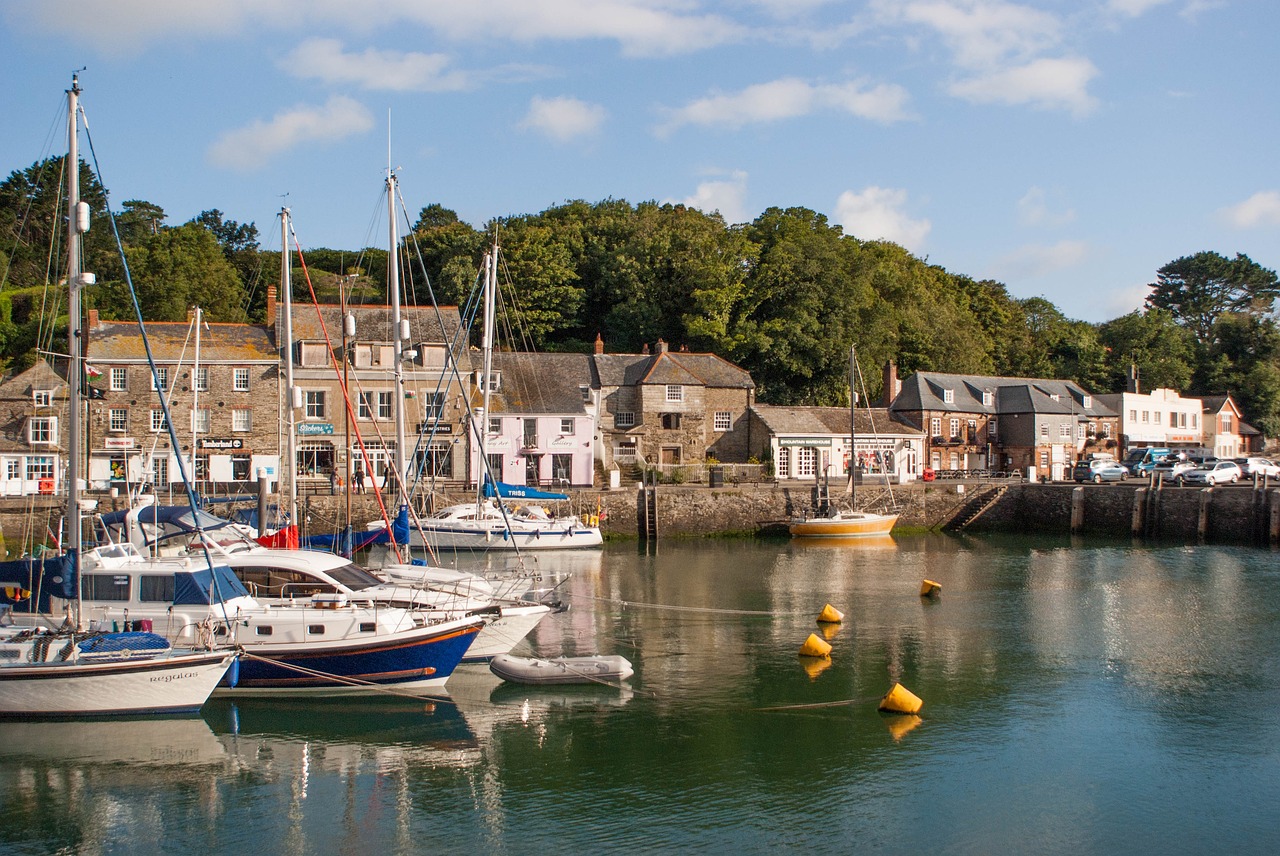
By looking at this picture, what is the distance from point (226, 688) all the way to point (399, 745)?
4281 millimetres

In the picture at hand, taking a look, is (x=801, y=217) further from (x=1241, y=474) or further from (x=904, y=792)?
(x=904, y=792)

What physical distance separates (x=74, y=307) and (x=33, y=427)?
36.6 meters

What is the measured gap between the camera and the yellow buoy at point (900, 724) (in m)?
19.5

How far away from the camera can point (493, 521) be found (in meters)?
43.3

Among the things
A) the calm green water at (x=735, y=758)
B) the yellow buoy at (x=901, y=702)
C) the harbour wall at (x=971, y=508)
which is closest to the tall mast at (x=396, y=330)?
the calm green water at (x=735, y=758)

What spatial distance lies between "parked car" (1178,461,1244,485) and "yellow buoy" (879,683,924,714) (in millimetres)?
42061

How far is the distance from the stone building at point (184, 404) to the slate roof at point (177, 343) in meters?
0.05

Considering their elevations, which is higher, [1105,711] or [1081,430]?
[1081,430]

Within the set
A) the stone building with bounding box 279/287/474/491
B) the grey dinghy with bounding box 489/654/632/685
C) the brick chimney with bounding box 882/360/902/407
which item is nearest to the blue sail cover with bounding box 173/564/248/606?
the grey dinghy with bounding box 489/654/632/685

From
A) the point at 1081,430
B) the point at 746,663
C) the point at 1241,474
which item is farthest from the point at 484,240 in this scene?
the point at 746,663

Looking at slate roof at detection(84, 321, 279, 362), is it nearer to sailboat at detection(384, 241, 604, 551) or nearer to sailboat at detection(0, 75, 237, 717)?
sailboat at detection(384, 241, 604, 551)

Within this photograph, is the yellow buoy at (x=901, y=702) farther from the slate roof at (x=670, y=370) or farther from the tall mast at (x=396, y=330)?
the slate roof at (x=670, y=370)

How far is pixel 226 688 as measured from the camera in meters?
20.9

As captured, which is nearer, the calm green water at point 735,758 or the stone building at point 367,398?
the calm green water at point 735,758
